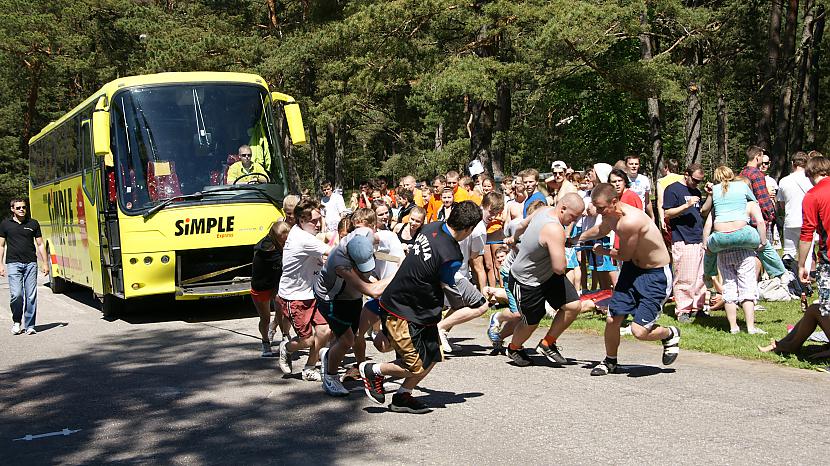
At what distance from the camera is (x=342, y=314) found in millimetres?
7836

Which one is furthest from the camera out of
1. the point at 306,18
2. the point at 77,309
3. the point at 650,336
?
the point at 306,18

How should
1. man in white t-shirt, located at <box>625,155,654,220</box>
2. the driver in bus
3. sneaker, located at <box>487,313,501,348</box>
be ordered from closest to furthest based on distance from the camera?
sneaker, located at <box>487,313,501,348</box> → man in white t-shirt, located at <box>625,155,654,220</box> → the driver in bus

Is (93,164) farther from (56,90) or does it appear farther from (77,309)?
(56,90)

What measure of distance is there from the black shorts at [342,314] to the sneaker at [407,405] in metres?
0.86

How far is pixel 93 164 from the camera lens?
1453 cm

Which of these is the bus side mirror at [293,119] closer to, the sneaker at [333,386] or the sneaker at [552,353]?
the sneaker at [552,353]

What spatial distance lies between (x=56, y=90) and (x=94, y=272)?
4790cm

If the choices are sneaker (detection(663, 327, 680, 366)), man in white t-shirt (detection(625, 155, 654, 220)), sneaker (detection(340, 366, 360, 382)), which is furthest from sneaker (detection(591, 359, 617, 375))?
man in white t-shirt (detection(625, 155, 654, 220))

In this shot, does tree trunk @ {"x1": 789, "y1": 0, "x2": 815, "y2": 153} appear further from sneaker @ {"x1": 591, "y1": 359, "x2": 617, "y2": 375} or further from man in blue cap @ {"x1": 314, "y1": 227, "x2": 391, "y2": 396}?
man in blue cap @ {"x1": 314, "y1": 227, "x2": 391, "y2": 396}

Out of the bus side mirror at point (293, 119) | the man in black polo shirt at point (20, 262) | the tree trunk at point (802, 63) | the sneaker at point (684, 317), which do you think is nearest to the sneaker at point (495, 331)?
the sneaker at point (684, 317)

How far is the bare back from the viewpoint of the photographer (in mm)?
7977

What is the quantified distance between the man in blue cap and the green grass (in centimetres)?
401

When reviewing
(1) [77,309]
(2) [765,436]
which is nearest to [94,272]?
(1) [77,309]

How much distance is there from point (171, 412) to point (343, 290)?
1790 mm
